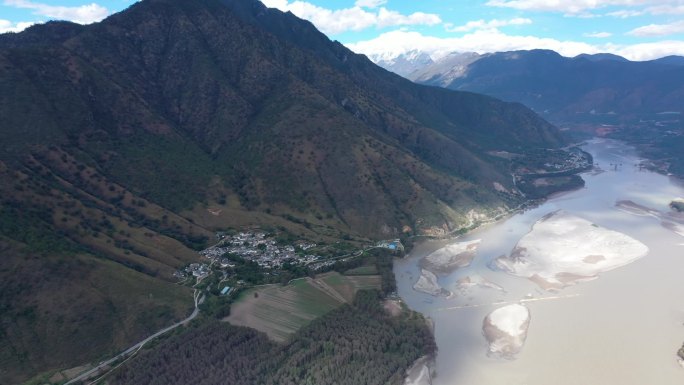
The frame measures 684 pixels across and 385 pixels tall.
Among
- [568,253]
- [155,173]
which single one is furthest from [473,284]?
[155,173]

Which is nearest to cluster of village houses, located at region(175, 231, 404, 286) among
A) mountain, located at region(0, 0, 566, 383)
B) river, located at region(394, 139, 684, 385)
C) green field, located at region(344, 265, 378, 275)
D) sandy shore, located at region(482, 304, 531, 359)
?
mountain, located at region(0, 0, 566, 383)

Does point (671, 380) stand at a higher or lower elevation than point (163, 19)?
lower

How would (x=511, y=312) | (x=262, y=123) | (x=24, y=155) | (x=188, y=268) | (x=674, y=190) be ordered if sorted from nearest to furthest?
(x=511, y=312), (x=188, y=268), (x=24, y=155), (x=262, y=123), (x=674, y=190)

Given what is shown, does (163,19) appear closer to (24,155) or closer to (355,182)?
(24,155)

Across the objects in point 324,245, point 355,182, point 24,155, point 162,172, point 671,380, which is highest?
point 24,155

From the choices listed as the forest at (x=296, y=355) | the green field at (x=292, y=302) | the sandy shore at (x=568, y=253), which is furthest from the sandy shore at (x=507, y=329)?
the green field at (x=292, y=302)

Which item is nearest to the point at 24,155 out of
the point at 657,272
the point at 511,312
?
the point at 511,312
